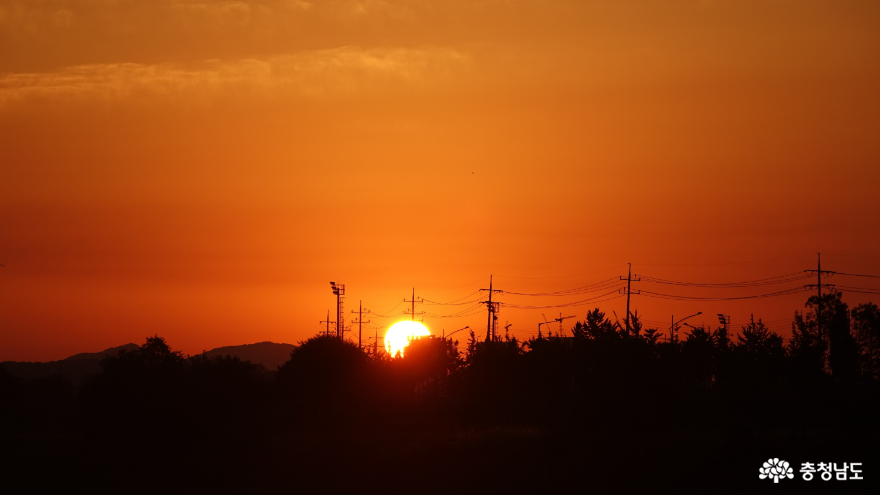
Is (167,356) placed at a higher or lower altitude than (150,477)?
higher

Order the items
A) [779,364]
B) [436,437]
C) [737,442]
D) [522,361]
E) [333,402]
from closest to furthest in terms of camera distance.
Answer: [737,442] → [436,437] → [779,364] → [333,402] → [522,361]

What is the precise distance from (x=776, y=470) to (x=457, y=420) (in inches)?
1311

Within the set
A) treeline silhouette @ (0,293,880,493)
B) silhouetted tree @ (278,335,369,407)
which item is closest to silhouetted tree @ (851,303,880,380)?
treeline silhouette @ (0,293,880,493)

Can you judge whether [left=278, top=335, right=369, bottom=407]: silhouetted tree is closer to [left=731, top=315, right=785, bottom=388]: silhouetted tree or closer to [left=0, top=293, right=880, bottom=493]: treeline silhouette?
[left=0, top=293, right=880, bottom=493]: treeline silhouette

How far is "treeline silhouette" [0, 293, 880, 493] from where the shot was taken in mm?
47406

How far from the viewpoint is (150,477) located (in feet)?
167

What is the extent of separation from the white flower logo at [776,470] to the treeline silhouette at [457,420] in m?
0.65

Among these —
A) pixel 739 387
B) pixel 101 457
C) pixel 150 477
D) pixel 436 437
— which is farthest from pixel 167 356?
pixel 739 387

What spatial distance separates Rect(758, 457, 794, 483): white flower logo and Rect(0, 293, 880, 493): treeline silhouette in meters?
0.65

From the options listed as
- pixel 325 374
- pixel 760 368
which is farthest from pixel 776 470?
pixel 325 374

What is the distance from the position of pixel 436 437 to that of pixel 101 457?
21.3 meters

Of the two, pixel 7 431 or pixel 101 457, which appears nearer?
pixel 101 457

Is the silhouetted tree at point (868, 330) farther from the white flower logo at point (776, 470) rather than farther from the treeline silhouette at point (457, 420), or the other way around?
the white flower logo at point (776, 470)

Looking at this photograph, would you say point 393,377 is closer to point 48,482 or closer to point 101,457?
point 101,457
